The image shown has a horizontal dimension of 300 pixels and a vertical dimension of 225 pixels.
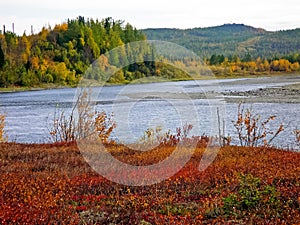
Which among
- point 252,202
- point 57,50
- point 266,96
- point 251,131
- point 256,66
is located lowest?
point 266,96

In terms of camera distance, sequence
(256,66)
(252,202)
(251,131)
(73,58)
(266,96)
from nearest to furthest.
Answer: (252,202)
(251,131)
(266,96)
(73,58)
(256,66)

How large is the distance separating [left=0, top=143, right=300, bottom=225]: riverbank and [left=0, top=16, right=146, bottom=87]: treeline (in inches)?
3522

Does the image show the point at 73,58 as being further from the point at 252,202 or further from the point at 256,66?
the point at 252,202

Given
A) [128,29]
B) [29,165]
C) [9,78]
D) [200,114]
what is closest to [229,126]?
[200,114]

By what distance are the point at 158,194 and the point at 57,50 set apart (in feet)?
410

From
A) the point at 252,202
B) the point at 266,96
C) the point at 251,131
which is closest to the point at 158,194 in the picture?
the point at 252,202

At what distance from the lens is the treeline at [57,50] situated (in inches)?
4094

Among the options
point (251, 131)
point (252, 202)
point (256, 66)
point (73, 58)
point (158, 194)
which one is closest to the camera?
point (252, 202)

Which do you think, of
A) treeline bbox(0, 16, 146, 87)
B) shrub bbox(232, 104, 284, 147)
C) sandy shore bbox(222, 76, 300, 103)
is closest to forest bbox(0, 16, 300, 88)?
treeline bbox(0, 16, 146, 87)

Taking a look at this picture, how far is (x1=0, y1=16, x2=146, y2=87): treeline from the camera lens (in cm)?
10400

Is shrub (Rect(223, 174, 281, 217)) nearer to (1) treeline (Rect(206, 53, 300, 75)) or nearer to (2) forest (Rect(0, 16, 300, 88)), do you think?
(2) forest (Rect(0, 16, 300, 88))

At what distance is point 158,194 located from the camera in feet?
32.5

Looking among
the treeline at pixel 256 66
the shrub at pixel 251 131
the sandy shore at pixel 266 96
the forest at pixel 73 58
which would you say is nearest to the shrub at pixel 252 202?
the shrub at pixel 251 131

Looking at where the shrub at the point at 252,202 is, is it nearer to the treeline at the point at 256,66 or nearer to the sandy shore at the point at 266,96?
the sandy shore at the point at 266,96
